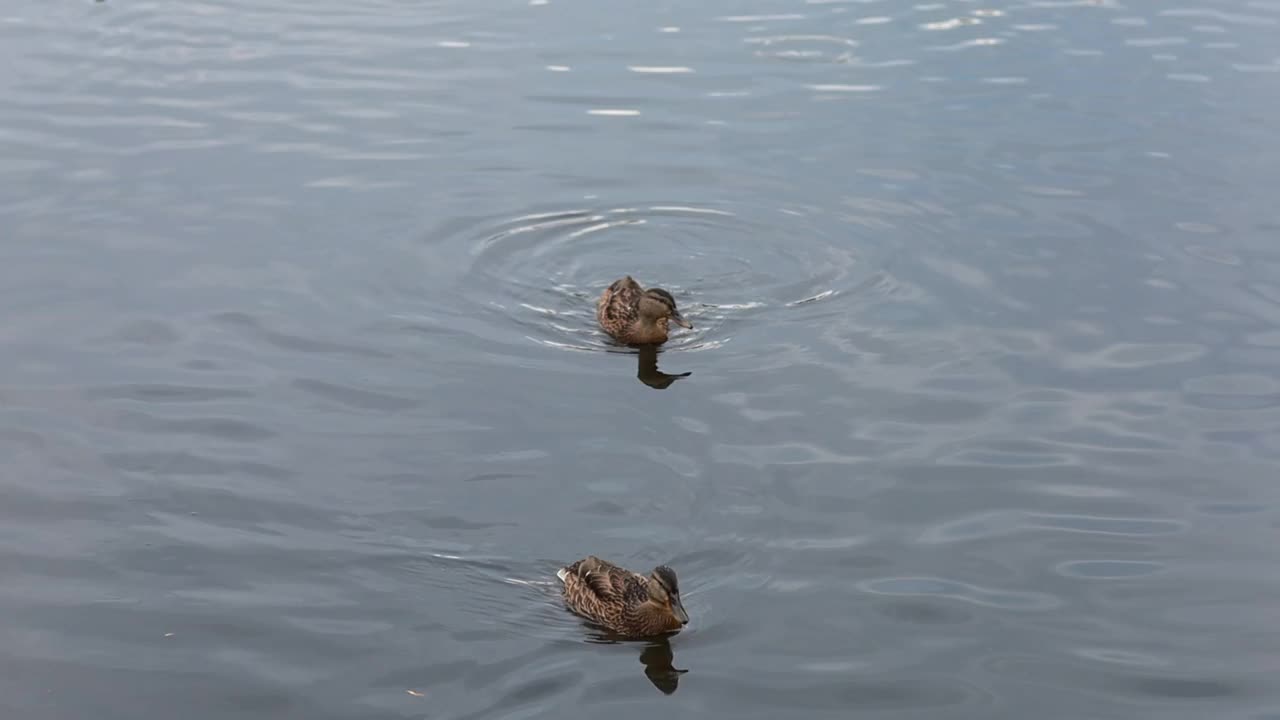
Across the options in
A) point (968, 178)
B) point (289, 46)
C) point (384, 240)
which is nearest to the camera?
point (384, 240)

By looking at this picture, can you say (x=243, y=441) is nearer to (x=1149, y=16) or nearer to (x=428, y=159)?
(x=428, y=159)

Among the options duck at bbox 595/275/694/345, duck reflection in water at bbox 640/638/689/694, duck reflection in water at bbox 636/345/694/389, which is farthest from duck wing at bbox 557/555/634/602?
duck at bbox 595/275/694/345

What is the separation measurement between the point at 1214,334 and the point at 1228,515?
9.72ft

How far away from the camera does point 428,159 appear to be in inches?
683

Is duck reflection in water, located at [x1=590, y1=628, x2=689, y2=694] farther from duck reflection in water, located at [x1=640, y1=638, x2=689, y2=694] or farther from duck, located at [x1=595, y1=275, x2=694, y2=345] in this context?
duck, located at [x1=595, y1=275, x2=694, y2=345]

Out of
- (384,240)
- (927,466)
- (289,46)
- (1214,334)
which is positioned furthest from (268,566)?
(289,46)

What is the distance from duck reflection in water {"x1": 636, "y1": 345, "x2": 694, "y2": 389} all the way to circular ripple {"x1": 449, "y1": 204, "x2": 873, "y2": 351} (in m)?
0.24

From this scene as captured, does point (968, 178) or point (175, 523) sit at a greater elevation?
point (968, 178)

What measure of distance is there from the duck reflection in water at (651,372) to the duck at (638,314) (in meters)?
0.07

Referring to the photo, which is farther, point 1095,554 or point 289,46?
point 289,46

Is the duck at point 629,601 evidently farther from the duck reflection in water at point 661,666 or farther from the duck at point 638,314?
the duck at point 638,314

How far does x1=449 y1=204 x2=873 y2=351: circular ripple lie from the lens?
45.5 ft

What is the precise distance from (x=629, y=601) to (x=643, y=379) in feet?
12.8

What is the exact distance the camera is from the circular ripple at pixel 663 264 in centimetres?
1386
